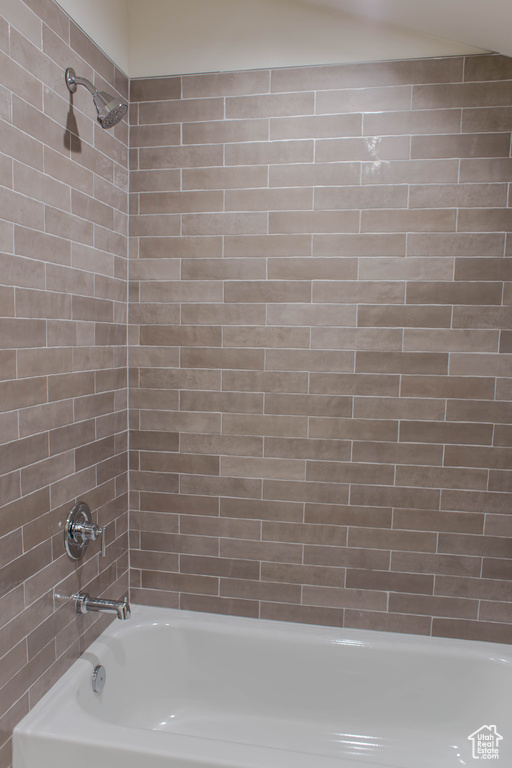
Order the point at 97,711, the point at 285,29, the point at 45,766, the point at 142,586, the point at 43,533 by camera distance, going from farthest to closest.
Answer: the point at 142,586, the point at 285,29, the point at 97,711, the point at 43,533, the point at 45,766

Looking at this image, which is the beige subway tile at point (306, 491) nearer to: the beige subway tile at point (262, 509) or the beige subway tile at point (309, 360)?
the beige subway tile at point (262, 509)

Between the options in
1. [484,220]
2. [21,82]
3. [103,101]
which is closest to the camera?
[21,82]

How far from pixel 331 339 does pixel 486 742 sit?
5.27 ft

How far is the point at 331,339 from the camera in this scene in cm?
204

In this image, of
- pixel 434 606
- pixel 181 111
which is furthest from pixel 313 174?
pixel 434 606

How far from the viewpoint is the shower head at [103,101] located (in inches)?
62.6

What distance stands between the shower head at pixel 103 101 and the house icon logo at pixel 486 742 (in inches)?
98.5

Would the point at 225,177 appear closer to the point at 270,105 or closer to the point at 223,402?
the point at 270,105

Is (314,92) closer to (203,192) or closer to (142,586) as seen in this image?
(203,192)

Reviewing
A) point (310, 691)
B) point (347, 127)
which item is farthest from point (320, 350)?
point (310, 691)

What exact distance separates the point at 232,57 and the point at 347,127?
53 centimetres

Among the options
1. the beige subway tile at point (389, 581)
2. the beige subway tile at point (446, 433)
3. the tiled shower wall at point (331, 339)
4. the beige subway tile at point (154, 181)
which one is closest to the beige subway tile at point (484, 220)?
the tiled shower wall at point (331, 339)

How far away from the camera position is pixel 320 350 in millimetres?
2057

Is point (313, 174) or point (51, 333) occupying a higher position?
point (313, 174)
